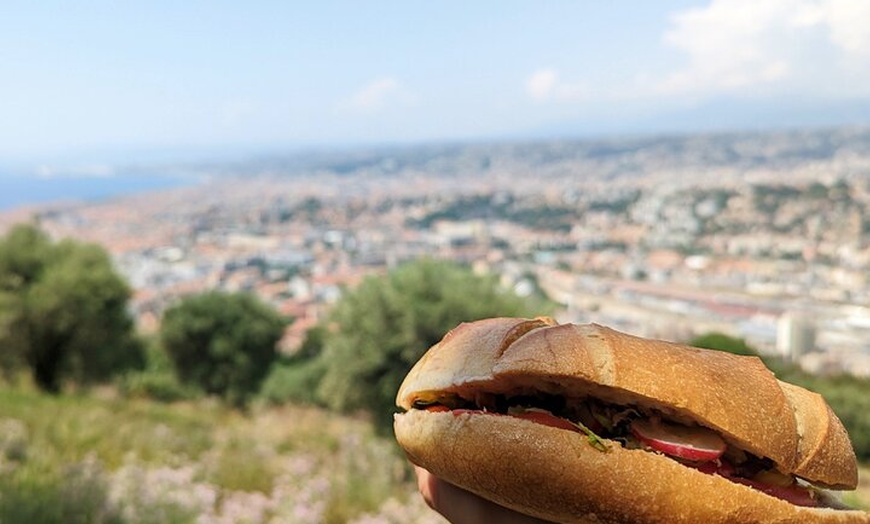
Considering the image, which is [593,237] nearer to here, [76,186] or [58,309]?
[58,309]

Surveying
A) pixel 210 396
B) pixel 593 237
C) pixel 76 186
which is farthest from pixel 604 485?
pixel 76 186

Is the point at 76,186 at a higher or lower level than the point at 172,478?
lower

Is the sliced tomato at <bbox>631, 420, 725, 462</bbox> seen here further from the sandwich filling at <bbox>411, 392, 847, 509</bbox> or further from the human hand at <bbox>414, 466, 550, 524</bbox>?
the human hand at <bbox>414, 466, 550, 524</bbox>

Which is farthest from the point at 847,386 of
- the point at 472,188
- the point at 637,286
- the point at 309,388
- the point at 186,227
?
the point at 472,188

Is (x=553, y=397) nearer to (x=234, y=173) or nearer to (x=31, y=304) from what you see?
(x=31, y=304)

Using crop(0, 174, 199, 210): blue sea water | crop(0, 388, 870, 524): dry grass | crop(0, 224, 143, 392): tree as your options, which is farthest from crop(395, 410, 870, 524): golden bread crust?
crop(0, 174, 199, 210): blue sea water

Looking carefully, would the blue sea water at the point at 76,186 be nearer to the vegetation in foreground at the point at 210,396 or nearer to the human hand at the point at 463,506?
the vegetation in foreground at the point at 210,396
